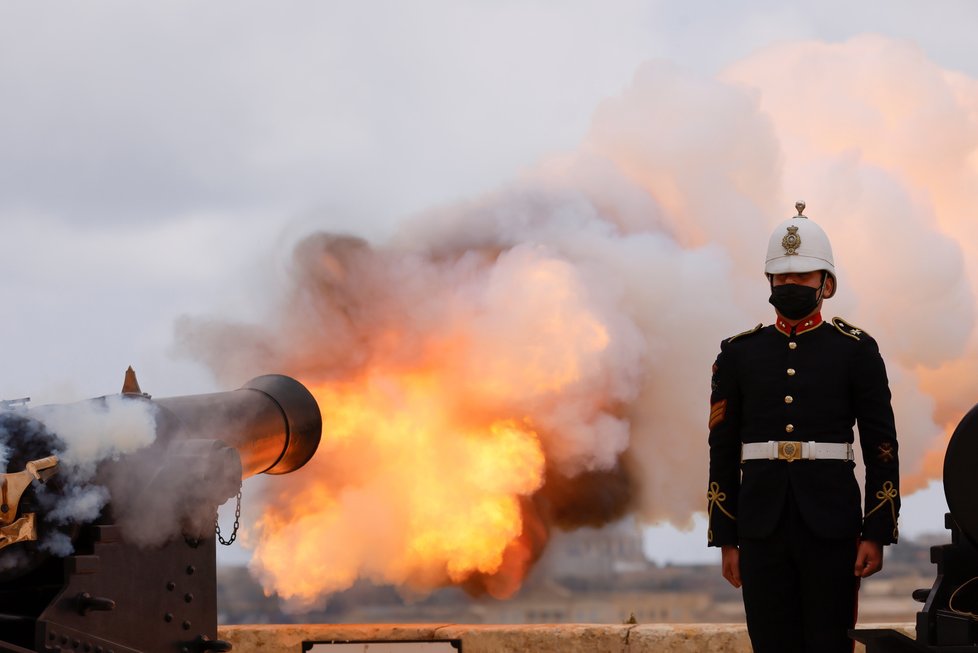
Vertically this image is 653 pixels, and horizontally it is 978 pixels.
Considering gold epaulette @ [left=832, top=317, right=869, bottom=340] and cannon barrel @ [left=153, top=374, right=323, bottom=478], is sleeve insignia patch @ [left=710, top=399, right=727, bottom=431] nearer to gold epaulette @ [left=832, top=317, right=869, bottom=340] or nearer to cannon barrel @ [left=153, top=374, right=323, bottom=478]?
gold epaulette @ [left=832, top=317, right=869, bottom=340]

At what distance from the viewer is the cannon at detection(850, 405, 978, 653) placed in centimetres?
→ 415

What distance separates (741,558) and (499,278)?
479 centimetres

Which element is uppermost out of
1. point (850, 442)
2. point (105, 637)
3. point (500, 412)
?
point (500, 412)

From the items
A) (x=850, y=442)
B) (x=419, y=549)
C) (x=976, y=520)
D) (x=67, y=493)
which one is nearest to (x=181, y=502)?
(x=67, y=493)

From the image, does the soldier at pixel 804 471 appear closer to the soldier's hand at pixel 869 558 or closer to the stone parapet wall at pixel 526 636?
the soldier's hand at pixel 869 558

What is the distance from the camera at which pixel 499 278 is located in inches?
373

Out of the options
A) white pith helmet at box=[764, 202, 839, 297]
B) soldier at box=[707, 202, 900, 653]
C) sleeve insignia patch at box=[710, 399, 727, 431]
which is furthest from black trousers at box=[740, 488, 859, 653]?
white pith helmet at box=[764, 202, 839, 297]

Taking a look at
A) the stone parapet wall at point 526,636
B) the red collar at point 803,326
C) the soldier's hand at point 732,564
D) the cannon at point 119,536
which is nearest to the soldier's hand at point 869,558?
the soldier's hand at point 732,564

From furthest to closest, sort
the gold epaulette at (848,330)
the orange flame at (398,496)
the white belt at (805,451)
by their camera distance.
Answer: the orange flame at (398,496)
the gold epaulette at (848,330)
the white belt at (805,451)

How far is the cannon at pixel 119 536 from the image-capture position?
4730 mm

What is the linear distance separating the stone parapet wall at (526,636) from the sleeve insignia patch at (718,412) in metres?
1.98

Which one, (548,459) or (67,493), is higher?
(548,459)

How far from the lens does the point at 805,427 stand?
15.9 feet

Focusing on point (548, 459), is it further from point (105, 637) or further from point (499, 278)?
point (105, 637)
